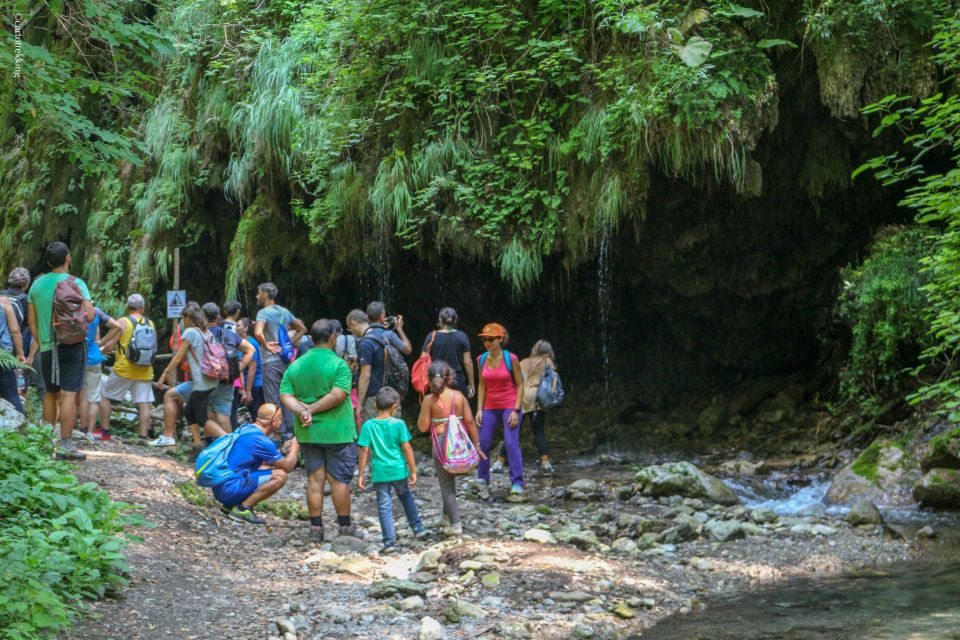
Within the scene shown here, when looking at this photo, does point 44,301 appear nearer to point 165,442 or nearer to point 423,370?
point 165,442

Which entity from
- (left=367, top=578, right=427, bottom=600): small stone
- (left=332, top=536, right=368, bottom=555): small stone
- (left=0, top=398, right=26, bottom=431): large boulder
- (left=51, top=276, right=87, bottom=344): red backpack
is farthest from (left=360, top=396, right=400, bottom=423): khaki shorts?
(left=367, top=578, right=427, bottom=600): small stone

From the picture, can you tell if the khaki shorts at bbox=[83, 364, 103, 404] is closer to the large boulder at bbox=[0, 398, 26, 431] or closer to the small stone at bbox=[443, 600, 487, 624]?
the large boulder at bbox=[0, 398, 26, 431]

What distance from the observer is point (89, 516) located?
605cm

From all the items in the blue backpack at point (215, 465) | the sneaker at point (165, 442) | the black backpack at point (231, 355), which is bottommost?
the sneaker at point (165, 442)

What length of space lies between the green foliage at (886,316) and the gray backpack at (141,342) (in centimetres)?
838

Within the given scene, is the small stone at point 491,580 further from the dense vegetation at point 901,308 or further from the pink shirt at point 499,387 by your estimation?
the dense vegetation at point 901,308

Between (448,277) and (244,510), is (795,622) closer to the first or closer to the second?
(244,510)

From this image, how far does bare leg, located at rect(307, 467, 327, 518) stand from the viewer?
765 centimetres

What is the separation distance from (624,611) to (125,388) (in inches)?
312

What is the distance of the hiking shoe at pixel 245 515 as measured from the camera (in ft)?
27.8

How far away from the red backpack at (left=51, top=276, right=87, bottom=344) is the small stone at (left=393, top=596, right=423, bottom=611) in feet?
14.1

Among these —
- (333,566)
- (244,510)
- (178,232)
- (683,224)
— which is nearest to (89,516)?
(333,566)

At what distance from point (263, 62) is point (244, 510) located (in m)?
8.73

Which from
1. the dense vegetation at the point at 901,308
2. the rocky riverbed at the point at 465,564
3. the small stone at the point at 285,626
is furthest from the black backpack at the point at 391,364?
the dense vegetation at the point at 901,308
